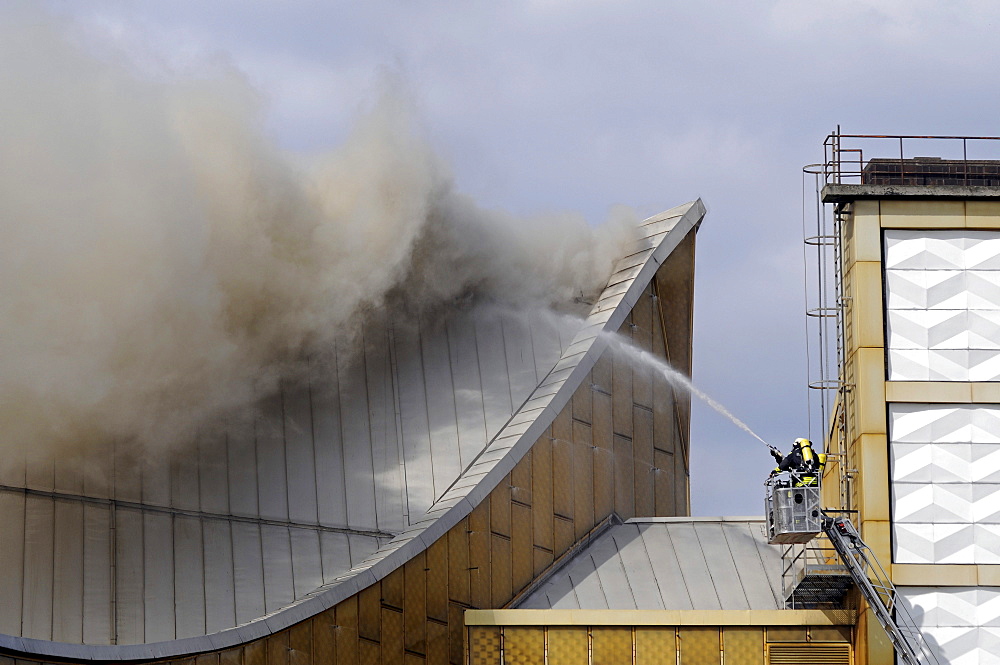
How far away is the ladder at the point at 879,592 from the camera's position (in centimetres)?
2661

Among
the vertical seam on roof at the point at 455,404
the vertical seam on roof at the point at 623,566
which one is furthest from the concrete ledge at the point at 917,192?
the vertical seam on roof at the point at 455,404

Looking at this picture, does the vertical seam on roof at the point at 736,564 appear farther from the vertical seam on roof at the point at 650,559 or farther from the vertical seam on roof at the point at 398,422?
the vertical seam on roof at the point at 398,422

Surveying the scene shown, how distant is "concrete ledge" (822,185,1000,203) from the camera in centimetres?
2841

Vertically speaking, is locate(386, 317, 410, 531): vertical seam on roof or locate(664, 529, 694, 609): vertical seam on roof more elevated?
locate(386, 317, 410, 531): vertical seam on roof

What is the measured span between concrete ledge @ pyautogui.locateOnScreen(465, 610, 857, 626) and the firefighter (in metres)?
2.69

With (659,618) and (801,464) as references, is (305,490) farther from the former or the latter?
(801,464)

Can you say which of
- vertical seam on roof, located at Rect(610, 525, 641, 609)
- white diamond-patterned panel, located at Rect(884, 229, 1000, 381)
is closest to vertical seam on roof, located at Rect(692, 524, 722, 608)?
vertical seam on roof, located at Rect(610, 525, 641, 609)

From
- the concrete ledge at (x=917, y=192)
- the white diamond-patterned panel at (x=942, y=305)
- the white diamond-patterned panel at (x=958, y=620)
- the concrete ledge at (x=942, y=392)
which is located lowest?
the white diamond-patterned panel at (x=958, y=620)

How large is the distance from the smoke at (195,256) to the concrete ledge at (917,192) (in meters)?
7.63

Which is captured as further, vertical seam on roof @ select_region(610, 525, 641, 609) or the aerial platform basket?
vertical seam on roof @ select_region(610, 525, 641, 609)

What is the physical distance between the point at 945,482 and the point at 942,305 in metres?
2.97

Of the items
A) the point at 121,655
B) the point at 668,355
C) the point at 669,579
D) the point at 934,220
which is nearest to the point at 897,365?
the point at 934,220

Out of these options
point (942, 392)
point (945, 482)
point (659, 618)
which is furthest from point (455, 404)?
point (945, 482)

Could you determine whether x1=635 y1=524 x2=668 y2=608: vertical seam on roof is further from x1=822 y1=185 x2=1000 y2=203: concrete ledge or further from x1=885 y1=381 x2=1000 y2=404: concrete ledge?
x1=822 y1=185 x2=1000 y2=203: concrete ledge
